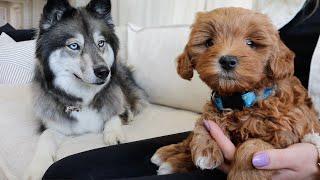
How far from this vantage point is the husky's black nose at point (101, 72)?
1.58 metres

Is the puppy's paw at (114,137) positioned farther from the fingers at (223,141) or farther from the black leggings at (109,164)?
the fingers at (223,141)

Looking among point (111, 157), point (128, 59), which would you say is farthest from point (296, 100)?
point (128, 59)

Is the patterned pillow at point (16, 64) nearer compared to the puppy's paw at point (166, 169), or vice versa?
the puppy's paw at point (166, 169)

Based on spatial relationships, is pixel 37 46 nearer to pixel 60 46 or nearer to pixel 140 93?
pixel 60 46

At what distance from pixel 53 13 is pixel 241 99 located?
113 centimetres

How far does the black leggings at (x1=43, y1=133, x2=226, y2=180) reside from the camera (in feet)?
3.12

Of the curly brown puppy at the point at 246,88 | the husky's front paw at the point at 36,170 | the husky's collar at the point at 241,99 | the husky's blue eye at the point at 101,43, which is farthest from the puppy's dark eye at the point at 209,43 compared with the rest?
the husky's blue eye at the point at 101,43

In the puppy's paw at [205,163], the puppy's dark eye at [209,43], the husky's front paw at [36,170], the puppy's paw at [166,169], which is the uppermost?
the puppy's dark eye at [209,43]

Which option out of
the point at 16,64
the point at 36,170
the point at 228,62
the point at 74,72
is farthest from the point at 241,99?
the point at 16,64

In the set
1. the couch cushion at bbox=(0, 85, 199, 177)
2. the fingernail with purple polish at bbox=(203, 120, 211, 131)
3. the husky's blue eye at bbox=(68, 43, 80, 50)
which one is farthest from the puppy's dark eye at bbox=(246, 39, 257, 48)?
the husky's blue eye at bbox=(68, 43, 80, 50)

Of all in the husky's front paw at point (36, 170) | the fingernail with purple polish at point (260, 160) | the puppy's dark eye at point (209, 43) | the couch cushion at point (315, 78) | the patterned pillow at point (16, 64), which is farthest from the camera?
the patterned pillow at point (16, 64)

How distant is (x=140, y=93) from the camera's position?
1997 mm

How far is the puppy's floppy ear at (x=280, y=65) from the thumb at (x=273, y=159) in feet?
0.52

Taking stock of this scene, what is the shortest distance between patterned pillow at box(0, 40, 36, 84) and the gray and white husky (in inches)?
34.9
